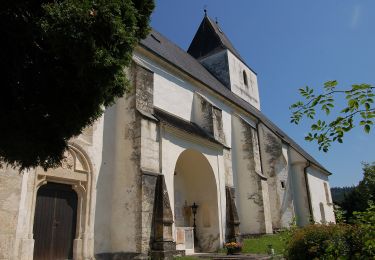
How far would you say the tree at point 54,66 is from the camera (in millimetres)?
4809

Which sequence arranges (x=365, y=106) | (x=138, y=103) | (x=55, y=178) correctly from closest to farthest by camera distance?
(x=365, y=106) < (x=55, y=178) < (x=138, y=103)

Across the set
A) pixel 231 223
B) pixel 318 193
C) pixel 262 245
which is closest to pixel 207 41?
pixel 318 193

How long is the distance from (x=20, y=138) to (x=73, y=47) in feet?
5.24

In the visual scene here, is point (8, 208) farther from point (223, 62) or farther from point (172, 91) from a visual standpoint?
point (223, 62)

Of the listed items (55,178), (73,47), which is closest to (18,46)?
(73,47)

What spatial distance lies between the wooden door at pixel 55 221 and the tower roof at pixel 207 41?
19783mm

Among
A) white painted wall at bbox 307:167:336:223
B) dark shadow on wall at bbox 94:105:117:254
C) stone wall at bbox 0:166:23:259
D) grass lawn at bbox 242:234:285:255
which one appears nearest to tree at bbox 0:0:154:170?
stone wall at bbox 0:166:23:259

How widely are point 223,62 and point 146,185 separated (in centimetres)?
1761

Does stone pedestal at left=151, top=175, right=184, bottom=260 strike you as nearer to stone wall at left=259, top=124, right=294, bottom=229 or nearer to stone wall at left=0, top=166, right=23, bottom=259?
stone wall at left=0, top=166, right=23, bottom=259

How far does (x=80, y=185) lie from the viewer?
10.8 m

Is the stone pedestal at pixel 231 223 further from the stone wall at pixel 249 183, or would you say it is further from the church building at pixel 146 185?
the stone wall at pixel 249 183

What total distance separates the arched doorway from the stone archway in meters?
4.68

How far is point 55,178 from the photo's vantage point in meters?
10.1

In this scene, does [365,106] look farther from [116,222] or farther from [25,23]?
[116,222]
